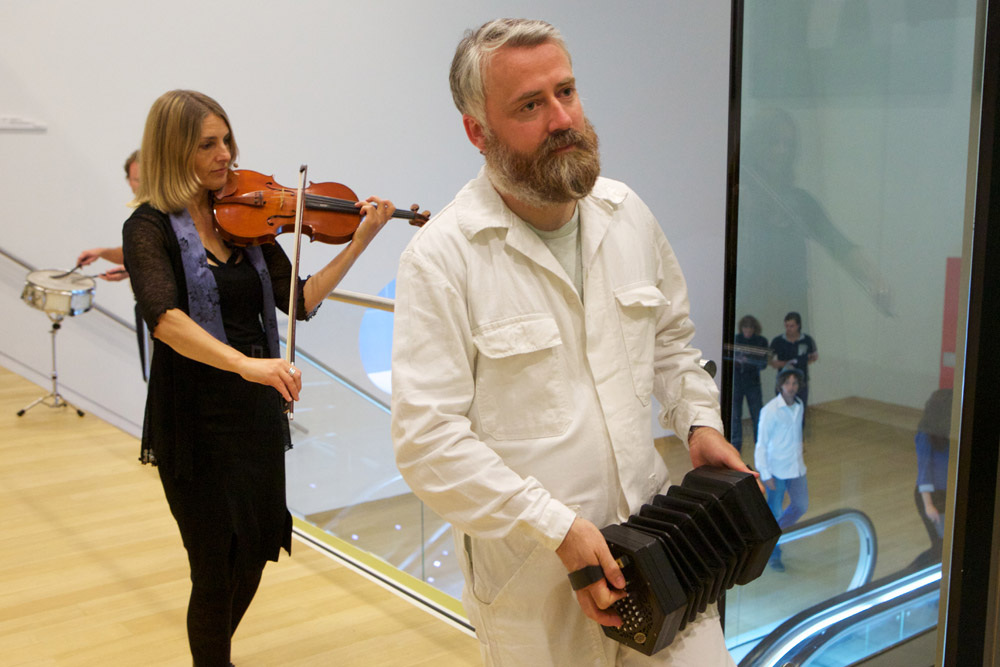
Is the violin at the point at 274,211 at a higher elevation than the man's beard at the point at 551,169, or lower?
lower

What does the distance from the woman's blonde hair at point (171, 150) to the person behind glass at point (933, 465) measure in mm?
1771

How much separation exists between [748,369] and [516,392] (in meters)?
0.92

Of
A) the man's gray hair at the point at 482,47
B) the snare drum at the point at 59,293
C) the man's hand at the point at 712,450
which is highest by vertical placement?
the man's gray hair at the point at 482,47

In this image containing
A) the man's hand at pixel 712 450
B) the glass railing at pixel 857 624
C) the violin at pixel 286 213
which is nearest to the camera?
the man's hand at pixel 712 450

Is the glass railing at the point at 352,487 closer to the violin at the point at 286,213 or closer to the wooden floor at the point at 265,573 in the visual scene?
the wooden floor at the point at 265,573

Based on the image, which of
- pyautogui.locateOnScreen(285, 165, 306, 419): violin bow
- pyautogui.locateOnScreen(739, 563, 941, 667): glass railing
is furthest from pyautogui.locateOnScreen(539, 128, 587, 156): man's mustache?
pyautogui.locateOnScreen(739, 563, 941, 667): glass railing

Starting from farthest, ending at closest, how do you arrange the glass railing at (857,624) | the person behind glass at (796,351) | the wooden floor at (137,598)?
the wooden floor at (137,598)
the person behind glass at (796,351)
the glass railing at (857,624)

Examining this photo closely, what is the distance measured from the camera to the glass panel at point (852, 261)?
184cm

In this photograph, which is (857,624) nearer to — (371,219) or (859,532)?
(859,532)

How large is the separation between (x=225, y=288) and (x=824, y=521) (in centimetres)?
153

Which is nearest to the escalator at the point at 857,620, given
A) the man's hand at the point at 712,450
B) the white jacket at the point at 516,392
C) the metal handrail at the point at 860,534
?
the metal handrail at the point at 860,534

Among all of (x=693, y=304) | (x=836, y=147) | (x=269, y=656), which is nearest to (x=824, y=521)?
(x=836, y=147)

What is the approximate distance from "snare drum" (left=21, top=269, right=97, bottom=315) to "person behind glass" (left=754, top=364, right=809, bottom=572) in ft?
14.6

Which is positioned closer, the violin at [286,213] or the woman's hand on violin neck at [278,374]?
the woman's hand on violin neck at [278,374]
